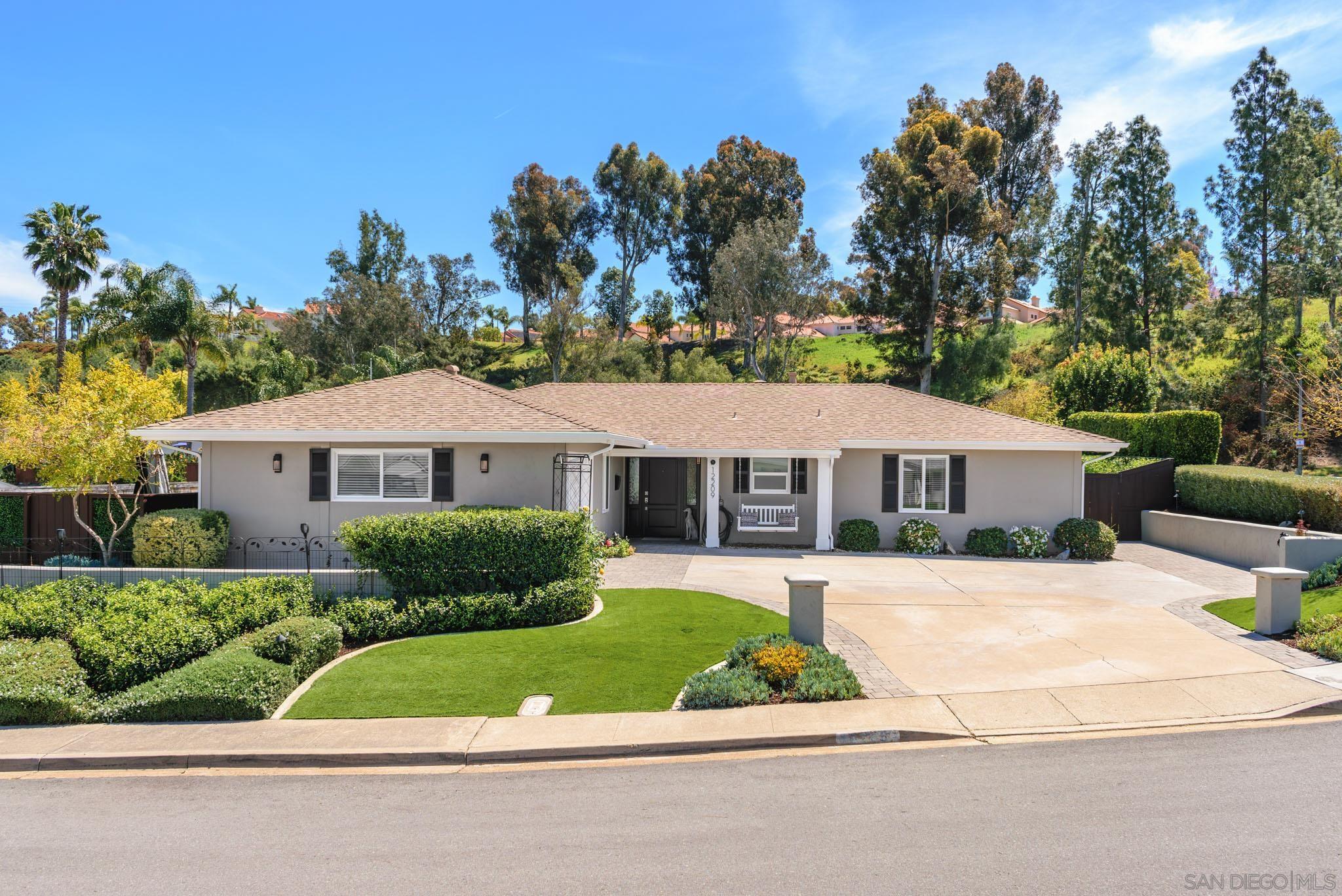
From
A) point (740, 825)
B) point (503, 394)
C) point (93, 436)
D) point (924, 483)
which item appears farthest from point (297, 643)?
point (924, 483)

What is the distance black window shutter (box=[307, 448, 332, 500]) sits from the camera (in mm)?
15477

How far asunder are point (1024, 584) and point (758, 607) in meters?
5.71

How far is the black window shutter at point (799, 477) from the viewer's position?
19891 mm

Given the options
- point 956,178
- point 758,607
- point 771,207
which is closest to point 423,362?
point 771,207

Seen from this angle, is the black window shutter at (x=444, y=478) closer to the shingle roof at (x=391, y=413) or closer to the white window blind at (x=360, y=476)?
the shingle roof at (x=391, y=413)

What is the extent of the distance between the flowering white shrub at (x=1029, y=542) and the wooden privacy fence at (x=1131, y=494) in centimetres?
464

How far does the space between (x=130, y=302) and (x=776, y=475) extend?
84.1 ft

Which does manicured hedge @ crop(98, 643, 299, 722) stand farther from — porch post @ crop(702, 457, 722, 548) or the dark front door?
the dark front door

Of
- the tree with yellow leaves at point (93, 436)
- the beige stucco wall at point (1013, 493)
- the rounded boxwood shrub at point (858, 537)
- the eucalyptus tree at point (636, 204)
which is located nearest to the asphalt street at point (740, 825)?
the tree with yellow leaves at point (93, 436)

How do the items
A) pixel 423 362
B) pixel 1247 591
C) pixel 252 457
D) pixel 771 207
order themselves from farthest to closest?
1. pixel 771 207
2. pixel 423 362
3. pixel 252 457
4. pixel 1247 591

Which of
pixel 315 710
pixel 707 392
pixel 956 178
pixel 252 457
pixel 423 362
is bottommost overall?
pixel 315 710

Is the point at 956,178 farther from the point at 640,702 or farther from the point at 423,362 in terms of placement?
the point at 640,702

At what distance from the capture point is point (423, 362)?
159ft

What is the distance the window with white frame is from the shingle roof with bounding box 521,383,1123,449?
0.67 m
